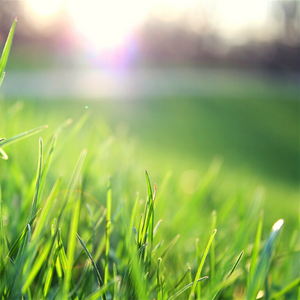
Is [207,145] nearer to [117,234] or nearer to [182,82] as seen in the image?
[117,234]

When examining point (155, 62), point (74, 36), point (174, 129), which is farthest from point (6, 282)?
point (155, 62)

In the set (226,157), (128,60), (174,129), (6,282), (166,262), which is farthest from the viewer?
(128,60)

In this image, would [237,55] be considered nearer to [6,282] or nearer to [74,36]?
[74,36]

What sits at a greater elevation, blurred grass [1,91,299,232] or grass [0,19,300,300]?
grass [0,19,300,300]

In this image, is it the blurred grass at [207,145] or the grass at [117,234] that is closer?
the grass at [117,234]

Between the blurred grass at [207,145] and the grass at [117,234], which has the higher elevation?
the grass at [117,234]

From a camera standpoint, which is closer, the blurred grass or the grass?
the grass

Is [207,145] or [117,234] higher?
[117,234]

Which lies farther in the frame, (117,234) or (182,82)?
(182,82)

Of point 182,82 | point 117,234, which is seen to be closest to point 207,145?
point 117,234

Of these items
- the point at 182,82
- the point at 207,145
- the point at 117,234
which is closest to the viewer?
the point at 117,234

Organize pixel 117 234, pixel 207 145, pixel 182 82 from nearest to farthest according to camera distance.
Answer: pixel 117 234 → pixel 207 145 → pixel 182 82
